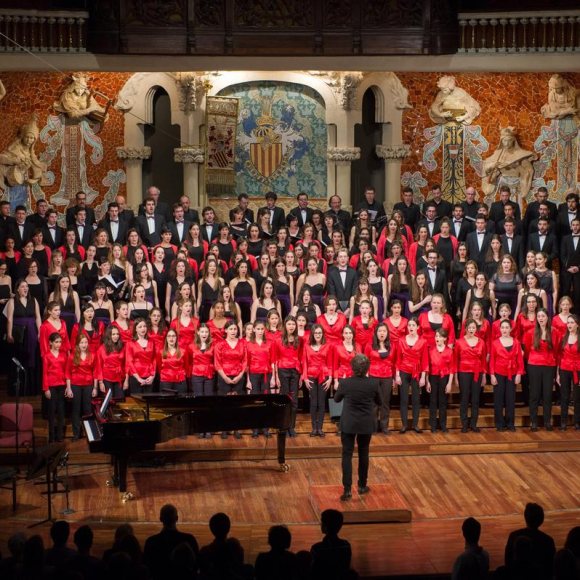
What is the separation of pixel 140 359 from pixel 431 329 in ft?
9.11

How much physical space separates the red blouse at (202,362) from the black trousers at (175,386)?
14cm

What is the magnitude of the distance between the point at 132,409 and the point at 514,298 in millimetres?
4334

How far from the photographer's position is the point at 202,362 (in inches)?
429

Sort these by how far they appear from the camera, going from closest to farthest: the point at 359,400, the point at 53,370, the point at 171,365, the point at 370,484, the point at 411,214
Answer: the point at 359,400 → the point at 370,484 → the point at 53,370 → the point at 171,365 → the point at 411,214

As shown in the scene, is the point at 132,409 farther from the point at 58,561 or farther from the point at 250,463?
the point at 58,561

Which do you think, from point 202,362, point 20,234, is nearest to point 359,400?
point 202,362

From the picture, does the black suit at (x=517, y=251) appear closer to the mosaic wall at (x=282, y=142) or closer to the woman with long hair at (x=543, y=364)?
the woman with long hair at (x=543, y=364)

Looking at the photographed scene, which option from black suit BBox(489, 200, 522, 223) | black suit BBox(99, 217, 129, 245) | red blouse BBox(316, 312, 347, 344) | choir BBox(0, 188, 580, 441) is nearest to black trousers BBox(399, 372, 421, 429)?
choir BBox(0, 188, 580, 441)

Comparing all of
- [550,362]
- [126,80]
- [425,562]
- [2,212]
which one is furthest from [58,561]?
[126,80]

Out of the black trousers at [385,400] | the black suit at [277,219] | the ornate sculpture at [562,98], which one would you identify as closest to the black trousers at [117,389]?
the black trousers at [385,400]

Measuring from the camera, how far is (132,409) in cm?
961

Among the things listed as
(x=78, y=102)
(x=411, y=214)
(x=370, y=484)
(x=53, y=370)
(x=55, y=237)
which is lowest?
(x=370, y=484)

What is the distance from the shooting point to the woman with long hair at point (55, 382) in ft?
34.7

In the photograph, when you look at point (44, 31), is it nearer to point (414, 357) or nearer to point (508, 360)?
point (414, 357)
